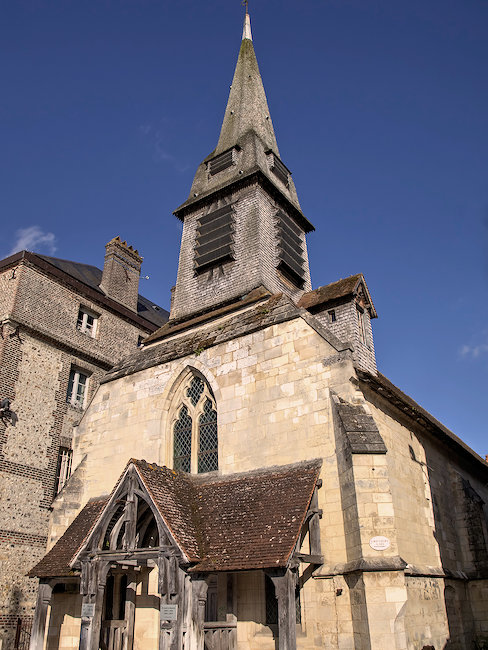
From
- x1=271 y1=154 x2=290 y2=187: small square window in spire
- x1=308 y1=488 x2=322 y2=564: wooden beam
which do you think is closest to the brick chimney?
x1=271 y1=154 x2=290 y2=187: small square window in spire

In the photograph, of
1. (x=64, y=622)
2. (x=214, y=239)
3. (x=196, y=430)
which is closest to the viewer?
(x=64, y=622)

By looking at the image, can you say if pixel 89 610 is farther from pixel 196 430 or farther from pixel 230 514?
pixel 196 430

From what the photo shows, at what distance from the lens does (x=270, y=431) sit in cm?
1074

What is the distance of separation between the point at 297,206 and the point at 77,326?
9014 mm

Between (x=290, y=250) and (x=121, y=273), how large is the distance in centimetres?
789

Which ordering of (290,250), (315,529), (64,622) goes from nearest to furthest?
(315,529), (64,622), (290,250)

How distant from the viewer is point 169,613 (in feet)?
27.4

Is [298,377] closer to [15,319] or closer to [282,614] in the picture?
[282,614]

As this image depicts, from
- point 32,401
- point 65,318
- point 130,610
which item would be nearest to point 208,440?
point 130,610

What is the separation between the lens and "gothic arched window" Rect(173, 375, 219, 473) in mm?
12039

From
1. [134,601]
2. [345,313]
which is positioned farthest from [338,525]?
[345,313]

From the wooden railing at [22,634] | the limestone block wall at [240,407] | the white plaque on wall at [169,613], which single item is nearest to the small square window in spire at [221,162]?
the limestone block wall at [240,407]

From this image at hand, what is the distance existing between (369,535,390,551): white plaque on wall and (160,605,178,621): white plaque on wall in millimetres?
3287

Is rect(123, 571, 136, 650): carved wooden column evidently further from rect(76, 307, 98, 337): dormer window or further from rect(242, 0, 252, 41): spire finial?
rect(242, 0, 252, 41): spire finial
